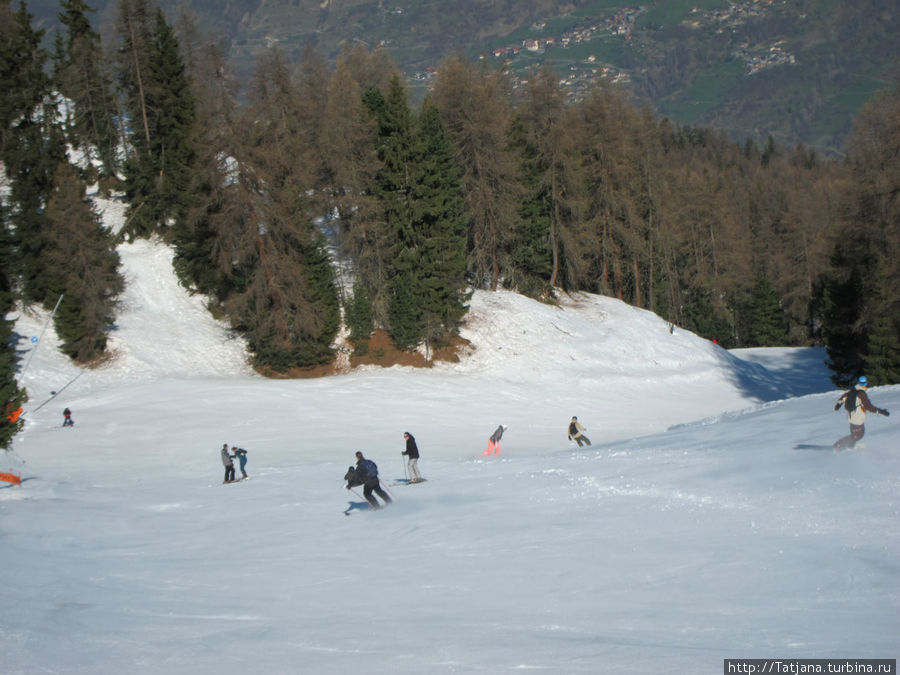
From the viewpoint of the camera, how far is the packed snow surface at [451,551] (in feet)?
27.9

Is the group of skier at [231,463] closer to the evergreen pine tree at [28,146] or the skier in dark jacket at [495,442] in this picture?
the skier in dark jacket at [495,442]

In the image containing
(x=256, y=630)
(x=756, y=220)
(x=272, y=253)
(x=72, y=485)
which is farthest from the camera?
(x=756, y=220)

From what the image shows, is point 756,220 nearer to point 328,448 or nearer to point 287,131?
point 287,131

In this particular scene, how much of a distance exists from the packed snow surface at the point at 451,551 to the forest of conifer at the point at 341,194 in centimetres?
1310

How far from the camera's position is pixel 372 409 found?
34531 mm

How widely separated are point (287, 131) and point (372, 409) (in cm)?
2076

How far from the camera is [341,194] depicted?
4650 cm

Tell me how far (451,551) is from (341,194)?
3644 centimetres

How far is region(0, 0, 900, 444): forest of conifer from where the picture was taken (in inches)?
1563

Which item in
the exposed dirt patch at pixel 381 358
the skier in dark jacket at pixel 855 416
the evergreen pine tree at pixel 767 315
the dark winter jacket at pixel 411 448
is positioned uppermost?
the evergreen pine tree at pixel 767 315

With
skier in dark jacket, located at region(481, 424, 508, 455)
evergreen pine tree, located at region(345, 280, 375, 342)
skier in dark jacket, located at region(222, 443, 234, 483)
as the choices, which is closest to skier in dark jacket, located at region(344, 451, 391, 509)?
skier in dark jacket, located at region(222, 443, 234, 483)

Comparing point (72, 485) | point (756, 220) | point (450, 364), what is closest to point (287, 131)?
point (450, 364)

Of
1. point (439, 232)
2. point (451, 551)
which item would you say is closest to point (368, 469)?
point (451, 551)

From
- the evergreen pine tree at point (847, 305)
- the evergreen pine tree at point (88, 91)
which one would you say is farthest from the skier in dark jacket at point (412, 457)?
the evergreen pine tree at point (88, 91)
